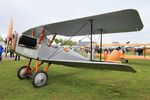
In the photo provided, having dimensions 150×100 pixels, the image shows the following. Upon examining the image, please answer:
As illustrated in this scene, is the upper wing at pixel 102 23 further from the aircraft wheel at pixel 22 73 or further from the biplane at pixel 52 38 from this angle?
the aircraft wheel at pixel 22 73

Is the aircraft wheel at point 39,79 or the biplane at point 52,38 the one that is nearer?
the biplane at point 52,38

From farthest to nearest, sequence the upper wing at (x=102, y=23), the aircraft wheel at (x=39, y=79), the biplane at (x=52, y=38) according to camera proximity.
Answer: the aircraft wheel at (x=39, y=79) < the biplane at (x=52, y=38) < the upper wing at (x=102, y=23)

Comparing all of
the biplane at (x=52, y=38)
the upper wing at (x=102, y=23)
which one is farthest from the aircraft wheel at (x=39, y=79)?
the upper wing at (x=102, y=23)

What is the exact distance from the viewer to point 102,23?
6.91 m

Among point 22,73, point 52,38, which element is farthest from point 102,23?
point 22,73

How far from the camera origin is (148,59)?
19844 mm

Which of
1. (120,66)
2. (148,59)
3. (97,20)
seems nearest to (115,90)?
(120,66)

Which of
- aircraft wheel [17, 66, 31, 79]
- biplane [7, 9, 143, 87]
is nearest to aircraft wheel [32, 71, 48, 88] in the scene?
biplane [7, 9, 143, 87]

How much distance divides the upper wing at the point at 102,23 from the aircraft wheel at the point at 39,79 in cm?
190

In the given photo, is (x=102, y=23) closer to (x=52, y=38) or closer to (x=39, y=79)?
(x=52, y=38)

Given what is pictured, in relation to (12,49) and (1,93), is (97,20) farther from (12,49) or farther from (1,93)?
(1,93)

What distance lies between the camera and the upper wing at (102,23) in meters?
5.62

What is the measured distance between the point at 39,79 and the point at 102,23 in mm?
2960

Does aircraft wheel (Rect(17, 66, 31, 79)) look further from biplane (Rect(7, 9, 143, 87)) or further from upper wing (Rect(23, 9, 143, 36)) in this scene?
upper wing (Rect(23, 9, 143, 36))
